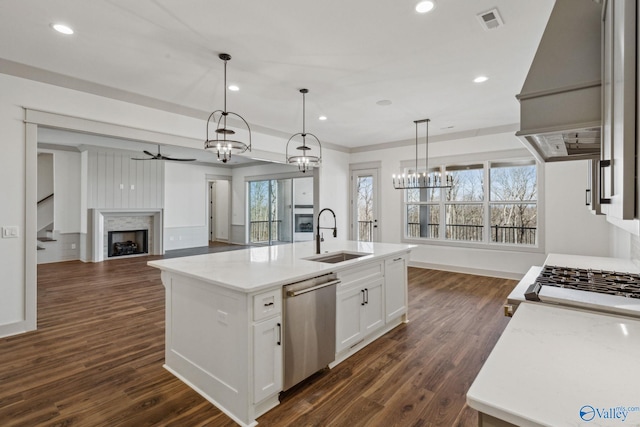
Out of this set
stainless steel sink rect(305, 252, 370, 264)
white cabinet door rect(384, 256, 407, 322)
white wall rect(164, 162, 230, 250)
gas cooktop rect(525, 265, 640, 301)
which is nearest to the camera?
gas cooktop rect(525, 265, 640, 301)

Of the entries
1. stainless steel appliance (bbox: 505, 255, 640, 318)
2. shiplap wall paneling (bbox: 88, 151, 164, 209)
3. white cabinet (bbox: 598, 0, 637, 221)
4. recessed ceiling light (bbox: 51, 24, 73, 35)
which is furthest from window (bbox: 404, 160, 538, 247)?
shiplap wall paneling (bbox: 88, 151, 164, 209)

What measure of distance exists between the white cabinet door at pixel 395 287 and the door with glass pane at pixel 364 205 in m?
3.84

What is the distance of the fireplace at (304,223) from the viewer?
352 inches

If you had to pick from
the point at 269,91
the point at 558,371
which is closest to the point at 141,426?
the point at 558,371

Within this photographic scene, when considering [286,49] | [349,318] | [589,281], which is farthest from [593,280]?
[286,49]

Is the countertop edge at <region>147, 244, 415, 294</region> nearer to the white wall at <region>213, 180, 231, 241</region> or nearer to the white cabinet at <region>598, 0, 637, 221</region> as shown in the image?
the white cabinet at <region>598, 0, 637, 221</region>

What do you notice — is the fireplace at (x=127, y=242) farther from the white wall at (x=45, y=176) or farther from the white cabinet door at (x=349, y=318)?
the white cabinet door at (x=349, y=318)

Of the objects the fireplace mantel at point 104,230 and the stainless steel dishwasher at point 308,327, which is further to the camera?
the fireplace mantel at point 104,230

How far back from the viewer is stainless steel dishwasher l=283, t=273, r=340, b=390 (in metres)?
2.21

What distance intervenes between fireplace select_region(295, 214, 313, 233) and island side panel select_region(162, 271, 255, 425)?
6395mm

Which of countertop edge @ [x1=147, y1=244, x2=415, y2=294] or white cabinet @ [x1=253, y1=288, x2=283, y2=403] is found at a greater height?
countertop edge @ [x1=147, y1=244, x2=415, y2=294]

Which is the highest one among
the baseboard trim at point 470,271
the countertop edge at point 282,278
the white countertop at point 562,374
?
the countertop edge at point 282,278

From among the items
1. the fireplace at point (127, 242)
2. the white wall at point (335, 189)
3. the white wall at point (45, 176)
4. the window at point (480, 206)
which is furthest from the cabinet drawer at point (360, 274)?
the white wall at point (45, 176)

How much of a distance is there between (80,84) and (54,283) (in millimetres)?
3774
